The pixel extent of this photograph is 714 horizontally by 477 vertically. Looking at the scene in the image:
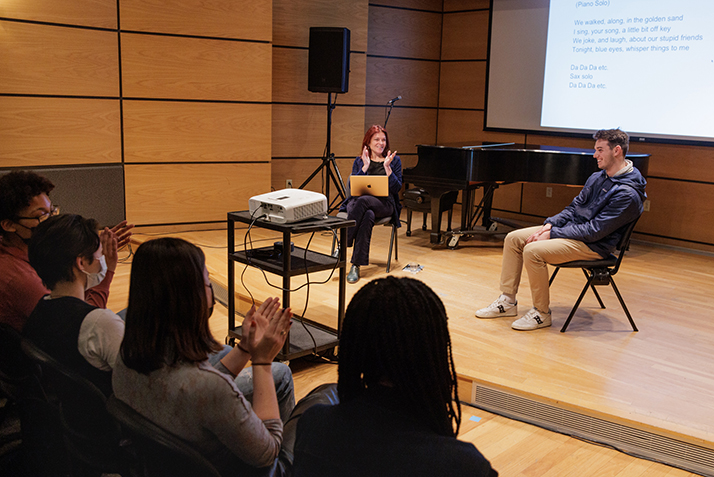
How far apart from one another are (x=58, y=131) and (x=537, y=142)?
4578 mm

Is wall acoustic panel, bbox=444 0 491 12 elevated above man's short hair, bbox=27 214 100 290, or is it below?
above

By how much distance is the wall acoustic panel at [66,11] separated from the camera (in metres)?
4.73

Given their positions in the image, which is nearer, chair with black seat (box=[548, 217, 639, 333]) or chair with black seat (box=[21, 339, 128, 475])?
chair with black seat (box=[21, 339, 128, 475])

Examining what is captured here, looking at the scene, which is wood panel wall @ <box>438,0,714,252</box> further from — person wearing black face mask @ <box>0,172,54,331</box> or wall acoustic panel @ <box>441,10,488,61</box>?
person wearing black face mask @ <box>0,172,54,331</box>

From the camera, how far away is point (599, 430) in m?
2.59

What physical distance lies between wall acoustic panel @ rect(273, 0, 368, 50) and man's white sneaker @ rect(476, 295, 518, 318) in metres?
3.65

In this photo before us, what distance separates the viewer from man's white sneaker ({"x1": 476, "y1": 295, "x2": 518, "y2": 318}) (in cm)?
369

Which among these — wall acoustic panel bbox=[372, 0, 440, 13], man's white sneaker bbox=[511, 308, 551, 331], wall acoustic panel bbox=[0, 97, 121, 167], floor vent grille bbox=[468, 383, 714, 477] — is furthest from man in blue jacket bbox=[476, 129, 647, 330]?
wall acoustic panel bbox=[372, 0, 440, 13]

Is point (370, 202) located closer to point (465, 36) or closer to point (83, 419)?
point (83, 419)

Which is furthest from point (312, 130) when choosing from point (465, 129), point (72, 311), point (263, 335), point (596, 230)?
point (263, 335)

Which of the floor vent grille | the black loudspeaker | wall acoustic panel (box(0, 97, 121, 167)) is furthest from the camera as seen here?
the black loudspeaker

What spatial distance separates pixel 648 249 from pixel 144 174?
14.8ft

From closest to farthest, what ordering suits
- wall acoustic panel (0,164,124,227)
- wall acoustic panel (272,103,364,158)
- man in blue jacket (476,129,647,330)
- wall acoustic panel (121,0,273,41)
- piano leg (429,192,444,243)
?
man in blue jacket (476,129,647,330)
wall acoustic panel (0,164,124,227)
wall acoustic panel (121,0,273,41)
piano leg (429,192,444,243)
wall acoustic panel (272,103,364,158)

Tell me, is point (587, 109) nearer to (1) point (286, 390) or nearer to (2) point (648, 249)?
(2) point (648, 249)
